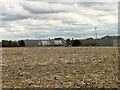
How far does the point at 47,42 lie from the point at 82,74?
26852 millimetres

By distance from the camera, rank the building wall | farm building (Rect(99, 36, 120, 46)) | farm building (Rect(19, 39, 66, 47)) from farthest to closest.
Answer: farm building (Rect(99, 36, 120, 46)) < the building wall < farm building (Rect(19, 39, 66, 47))

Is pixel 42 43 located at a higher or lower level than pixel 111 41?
lower

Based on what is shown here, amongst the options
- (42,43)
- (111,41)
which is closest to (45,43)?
(42,43)

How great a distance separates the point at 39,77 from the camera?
704 centimetres

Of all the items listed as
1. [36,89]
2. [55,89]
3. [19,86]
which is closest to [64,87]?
[55,89]

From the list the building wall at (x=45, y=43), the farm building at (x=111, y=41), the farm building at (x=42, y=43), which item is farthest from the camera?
the farm building at (x=111, y=41)

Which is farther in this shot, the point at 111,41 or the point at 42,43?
the point at 111,41

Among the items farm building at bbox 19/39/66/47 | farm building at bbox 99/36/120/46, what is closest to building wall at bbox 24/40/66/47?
farm building at bbox 19/39/66/47

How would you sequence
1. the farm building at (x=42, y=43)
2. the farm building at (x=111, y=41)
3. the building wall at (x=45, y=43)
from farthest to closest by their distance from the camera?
the farm building at (x=111, y=41) < the building wall at (x=45, y=43) < the farm building at (x=42, y=43)

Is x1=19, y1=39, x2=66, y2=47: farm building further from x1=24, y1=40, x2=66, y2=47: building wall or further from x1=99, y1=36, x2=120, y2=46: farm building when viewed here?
x1=99, y1=36, x2=120, y2=46: farm building

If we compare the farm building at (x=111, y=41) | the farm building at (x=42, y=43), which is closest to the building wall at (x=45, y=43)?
the farm building at (x=42, y=43)

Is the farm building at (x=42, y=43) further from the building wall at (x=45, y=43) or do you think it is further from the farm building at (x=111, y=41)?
the farm building at (x=111, y=41)

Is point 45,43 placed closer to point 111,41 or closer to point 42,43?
point 42,43

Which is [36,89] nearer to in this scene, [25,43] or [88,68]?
[88,68]
